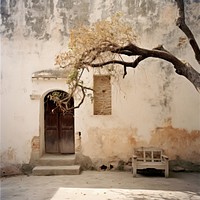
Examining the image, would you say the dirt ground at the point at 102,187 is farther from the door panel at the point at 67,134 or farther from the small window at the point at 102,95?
the small window at the point at 102,95

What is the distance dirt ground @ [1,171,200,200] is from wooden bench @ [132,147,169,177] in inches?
10.5

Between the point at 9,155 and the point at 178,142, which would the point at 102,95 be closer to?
the point at 178,142

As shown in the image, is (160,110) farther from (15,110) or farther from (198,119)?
(15,110)

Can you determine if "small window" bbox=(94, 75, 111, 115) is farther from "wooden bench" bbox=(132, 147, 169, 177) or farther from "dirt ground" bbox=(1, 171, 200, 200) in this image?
"dirt ground" bbox=(1, 171, 200, 200)

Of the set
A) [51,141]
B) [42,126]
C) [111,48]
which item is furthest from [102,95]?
[111,48]

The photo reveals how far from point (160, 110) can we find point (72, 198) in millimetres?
3812

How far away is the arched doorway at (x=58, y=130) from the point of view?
9500mm

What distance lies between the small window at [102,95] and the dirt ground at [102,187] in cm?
179

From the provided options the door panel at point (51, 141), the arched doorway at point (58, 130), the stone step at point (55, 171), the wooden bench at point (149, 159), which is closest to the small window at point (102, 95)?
the arched doorway at point (58, 130)

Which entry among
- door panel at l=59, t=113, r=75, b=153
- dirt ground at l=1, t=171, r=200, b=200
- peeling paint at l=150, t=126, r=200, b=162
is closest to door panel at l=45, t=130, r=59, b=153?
door panel at l=59, t=113, r=75, b=153

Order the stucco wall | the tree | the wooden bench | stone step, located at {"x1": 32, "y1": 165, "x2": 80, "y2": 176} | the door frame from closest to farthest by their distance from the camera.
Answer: the tree
the wooden bench
stone step, located at {"x1": 32, "y1": 165, "x2": 80, "y2": 176}
the stucco wall
the door frame

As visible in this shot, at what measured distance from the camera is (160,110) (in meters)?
8.59

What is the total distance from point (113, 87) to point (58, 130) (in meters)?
2.26

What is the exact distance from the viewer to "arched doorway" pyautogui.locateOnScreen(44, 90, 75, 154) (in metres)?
9.50
